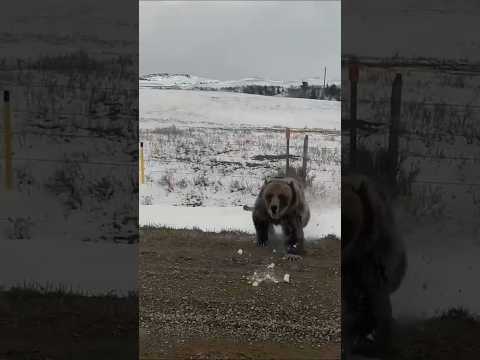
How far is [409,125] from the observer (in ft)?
7.84

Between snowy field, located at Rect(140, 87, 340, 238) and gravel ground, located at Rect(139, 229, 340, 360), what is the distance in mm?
229

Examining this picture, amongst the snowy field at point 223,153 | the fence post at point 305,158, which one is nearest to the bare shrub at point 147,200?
the snowy field at point 223,153

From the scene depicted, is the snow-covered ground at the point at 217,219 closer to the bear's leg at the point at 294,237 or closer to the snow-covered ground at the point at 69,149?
the bear's leg at the point at 294,237

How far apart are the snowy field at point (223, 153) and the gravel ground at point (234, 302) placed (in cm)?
23

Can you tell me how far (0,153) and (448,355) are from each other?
2541mm

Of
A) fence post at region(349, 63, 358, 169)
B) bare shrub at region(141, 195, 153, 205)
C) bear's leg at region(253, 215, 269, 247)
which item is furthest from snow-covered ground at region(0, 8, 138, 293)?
bare shrub at region(141, 195, 153, 205)

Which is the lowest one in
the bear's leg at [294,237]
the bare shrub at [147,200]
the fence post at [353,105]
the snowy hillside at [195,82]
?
the bear's leg at [294,237]

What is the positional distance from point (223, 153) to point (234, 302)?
3.97ft

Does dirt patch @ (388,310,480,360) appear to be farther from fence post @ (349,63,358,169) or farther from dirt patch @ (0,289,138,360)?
dirt patch @ (0,289,138,360)

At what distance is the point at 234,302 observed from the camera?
359 centimetres

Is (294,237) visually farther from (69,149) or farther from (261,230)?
(69,149)

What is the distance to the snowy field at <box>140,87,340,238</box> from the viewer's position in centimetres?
378

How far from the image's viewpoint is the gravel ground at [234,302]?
3.41 meters

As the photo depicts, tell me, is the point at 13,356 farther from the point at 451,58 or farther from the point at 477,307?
the point at 451,58
